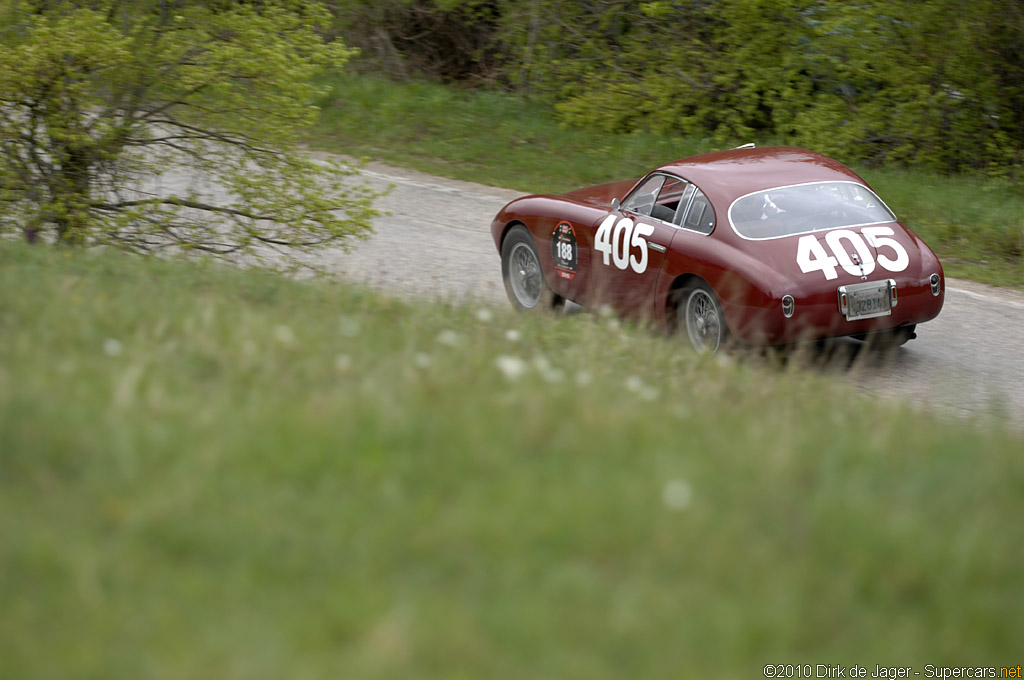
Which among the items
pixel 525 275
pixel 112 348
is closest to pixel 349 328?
pixel 112 348

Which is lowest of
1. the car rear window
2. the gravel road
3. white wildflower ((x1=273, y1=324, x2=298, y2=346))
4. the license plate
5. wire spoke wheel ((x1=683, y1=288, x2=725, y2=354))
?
the gravel road

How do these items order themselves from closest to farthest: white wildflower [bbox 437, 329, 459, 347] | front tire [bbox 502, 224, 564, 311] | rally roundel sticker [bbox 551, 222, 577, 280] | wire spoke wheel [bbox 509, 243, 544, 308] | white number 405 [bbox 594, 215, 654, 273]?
1. white wildflower [bbox 437, 329, 459, 347]
2. white number 405 [bbox 594, 215, 654, 273]
3. rally roundel sticker [bbox 551, 222, 577, 280]
4. front tire [bbox 502, 224, 564, 311]
5. wire spoke wheel [bbox 509, 243, 544, 308]

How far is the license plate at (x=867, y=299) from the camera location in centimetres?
722

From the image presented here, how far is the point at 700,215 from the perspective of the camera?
791 centimetres

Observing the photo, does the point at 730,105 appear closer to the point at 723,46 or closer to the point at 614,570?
the point at 723,46

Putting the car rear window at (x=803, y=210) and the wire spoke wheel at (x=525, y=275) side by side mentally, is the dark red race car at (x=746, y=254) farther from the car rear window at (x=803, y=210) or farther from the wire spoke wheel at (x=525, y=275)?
the wire spoke wheel at (x=525, y=275)

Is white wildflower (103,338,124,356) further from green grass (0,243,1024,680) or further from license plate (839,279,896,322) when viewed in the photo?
license plate (839,279,896,322)

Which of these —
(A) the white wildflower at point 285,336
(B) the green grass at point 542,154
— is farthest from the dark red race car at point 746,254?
(B) the green grass at point 542,154

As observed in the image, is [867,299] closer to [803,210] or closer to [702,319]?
[803,210]

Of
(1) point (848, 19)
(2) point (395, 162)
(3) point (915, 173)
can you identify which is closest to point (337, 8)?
(2) point (395, 162)

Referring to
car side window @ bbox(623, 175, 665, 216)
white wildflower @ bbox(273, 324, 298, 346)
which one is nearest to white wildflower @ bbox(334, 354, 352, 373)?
white wildflower @ bbox(273, 324, 298, 346)

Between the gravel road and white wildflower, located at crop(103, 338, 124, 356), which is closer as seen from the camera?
white wildflower, located at crop(103, 338, 124, 356)

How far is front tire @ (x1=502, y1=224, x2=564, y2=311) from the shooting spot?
9406 mm

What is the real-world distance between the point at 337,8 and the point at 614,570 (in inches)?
797
